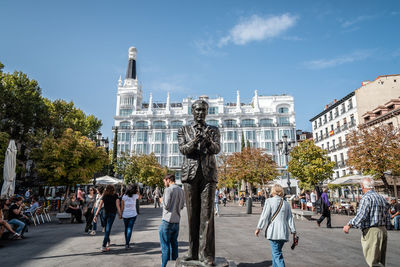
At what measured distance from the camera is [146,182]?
104 ft

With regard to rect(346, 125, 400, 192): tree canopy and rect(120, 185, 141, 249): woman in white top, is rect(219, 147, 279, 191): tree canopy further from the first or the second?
rect(120, 185, 141, 249): woman in white top

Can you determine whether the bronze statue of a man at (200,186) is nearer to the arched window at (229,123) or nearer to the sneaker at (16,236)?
the sneaker at (16,236)

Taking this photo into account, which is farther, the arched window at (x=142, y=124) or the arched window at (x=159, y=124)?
the arched window at (x=142, y=124)

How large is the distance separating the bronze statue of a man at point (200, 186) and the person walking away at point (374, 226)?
2.07 meters

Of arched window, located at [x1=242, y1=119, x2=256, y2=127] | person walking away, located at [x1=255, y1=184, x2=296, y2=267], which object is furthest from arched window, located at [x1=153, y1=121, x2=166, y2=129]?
person walking away, located at [x1=255, y1=184, x2=296, y2=267]

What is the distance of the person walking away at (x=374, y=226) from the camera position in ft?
11.8

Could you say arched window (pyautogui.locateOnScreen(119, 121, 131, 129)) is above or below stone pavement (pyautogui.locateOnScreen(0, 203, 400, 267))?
above

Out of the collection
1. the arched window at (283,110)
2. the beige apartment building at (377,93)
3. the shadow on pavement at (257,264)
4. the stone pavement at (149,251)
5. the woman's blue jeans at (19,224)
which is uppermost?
the arched window at (283,110)

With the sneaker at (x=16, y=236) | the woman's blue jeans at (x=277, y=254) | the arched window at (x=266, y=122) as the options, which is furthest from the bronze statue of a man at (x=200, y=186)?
the arched window at (x=266, y=122)

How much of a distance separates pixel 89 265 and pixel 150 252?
1.44 metres

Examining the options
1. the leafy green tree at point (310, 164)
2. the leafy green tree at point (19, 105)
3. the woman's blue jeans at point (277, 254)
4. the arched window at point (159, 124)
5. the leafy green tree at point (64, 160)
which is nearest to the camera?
the woman's blue jeans at point (277, 254)

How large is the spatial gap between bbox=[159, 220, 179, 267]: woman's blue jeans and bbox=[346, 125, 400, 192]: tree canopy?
15.5 meters

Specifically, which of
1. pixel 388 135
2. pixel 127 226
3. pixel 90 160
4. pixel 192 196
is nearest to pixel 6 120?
pixel 90 160

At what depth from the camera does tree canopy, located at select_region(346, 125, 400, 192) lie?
602 inches
